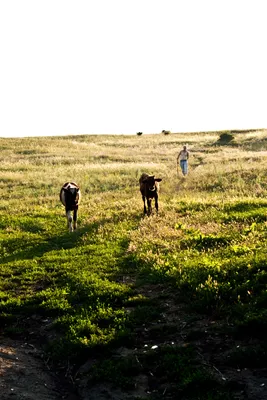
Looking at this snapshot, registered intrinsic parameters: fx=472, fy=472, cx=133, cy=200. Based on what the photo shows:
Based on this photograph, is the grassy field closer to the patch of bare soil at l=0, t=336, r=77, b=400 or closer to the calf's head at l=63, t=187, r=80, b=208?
the patch of bare soil at l=0, t=336, r=77, b=400

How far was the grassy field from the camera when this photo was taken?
8.43 m

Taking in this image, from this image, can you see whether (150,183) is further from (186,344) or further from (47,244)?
(186,344)

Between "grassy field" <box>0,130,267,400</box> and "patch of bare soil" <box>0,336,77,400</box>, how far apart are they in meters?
0.32

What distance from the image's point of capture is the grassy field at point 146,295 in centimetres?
843

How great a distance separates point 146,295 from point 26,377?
4337 millimetres

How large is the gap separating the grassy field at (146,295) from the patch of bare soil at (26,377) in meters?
0.32

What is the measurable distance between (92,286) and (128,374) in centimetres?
448

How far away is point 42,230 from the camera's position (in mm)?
22281

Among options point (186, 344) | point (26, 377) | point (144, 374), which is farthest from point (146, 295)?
point (26, 377)

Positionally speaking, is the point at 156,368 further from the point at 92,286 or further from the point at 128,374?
the point at 92,286

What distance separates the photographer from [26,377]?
862 cm

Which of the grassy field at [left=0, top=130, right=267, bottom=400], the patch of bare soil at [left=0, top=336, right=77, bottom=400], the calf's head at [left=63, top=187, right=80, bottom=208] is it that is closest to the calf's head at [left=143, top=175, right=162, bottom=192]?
the grassy field at [left=0, top=130, right=267, bottom=400]

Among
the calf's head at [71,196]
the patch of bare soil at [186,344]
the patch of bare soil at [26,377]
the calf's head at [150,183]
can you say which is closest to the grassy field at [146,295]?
the patch of bare soil at [186,344]

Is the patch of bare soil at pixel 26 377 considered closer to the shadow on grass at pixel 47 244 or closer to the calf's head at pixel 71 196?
the shadow on grass at pixel 47 244
